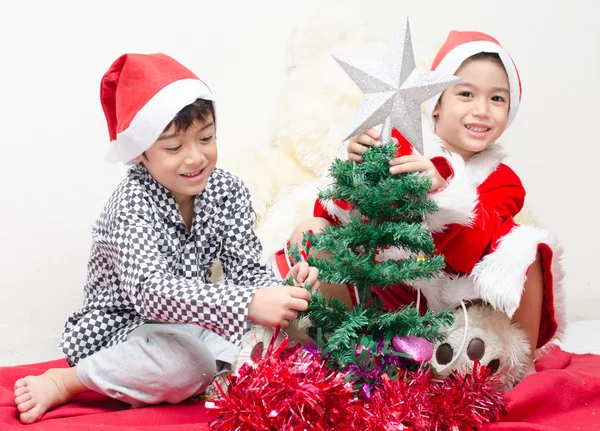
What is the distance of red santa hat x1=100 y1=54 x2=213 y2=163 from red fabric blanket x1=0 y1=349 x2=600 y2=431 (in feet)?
1.39

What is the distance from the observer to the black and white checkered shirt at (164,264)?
1144 mm

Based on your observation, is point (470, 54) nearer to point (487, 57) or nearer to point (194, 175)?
point (487, 57)

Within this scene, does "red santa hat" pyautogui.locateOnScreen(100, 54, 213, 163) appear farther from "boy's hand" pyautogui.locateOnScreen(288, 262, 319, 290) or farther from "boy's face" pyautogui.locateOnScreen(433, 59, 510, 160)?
"boy's face" pyautogui.locateOnScreen(433, 59, 510, 160)

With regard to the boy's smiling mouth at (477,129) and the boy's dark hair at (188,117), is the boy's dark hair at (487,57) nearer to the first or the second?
the boy's smiling mouth at (477,129)

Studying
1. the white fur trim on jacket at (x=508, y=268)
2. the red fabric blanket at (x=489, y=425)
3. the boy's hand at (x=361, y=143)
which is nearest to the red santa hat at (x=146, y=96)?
the boy's hand at (x=361, y=143)

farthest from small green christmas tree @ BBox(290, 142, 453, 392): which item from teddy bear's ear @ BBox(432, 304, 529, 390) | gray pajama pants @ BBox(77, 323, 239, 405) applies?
gray pajama pants @ BBox(77, 323, 239, 405)

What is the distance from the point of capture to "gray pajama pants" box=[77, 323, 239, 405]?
125 centimetres

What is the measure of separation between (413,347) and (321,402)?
0.63ft

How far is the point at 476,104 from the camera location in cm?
141

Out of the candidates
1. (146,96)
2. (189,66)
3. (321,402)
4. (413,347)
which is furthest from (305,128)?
(321,402)

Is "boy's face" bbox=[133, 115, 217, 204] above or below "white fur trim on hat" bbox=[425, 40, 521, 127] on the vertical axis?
below

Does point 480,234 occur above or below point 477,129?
below

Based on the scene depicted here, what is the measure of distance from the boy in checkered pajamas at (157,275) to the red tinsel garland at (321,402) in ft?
0.34

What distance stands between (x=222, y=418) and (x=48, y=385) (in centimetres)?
38
